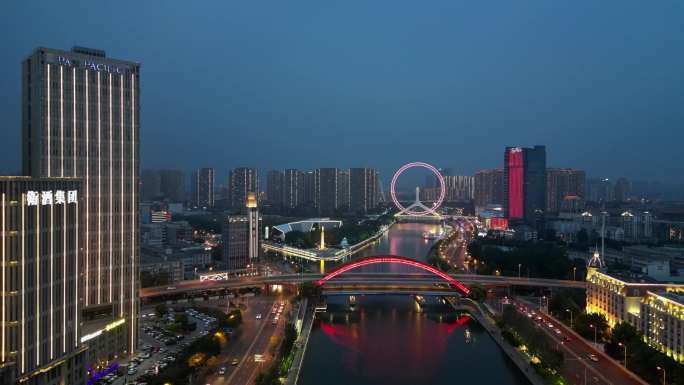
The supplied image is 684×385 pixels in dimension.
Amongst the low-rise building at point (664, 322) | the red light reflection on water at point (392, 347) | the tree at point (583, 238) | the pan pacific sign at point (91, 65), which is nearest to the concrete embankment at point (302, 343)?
the red light reflection on water at point (392, 347)

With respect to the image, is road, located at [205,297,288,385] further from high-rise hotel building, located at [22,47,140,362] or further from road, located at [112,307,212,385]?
high-rise hotel building, located at [22,47,140,362]

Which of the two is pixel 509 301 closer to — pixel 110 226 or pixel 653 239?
pixel 110 226

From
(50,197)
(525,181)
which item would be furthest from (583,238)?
(50,197)

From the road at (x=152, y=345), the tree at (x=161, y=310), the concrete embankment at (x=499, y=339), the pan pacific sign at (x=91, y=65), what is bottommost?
the concrete embankment at (x=499, y=339)

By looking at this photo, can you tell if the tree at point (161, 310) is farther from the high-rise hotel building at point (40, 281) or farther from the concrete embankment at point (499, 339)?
the concrete embankment at point (499, 339)

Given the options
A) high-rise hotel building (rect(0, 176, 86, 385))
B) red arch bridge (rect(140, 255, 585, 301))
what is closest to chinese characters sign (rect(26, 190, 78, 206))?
high-rise hotel building (rect(0, 176, 86, 385))

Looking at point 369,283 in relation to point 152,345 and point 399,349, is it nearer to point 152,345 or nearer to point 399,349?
point 399,349
